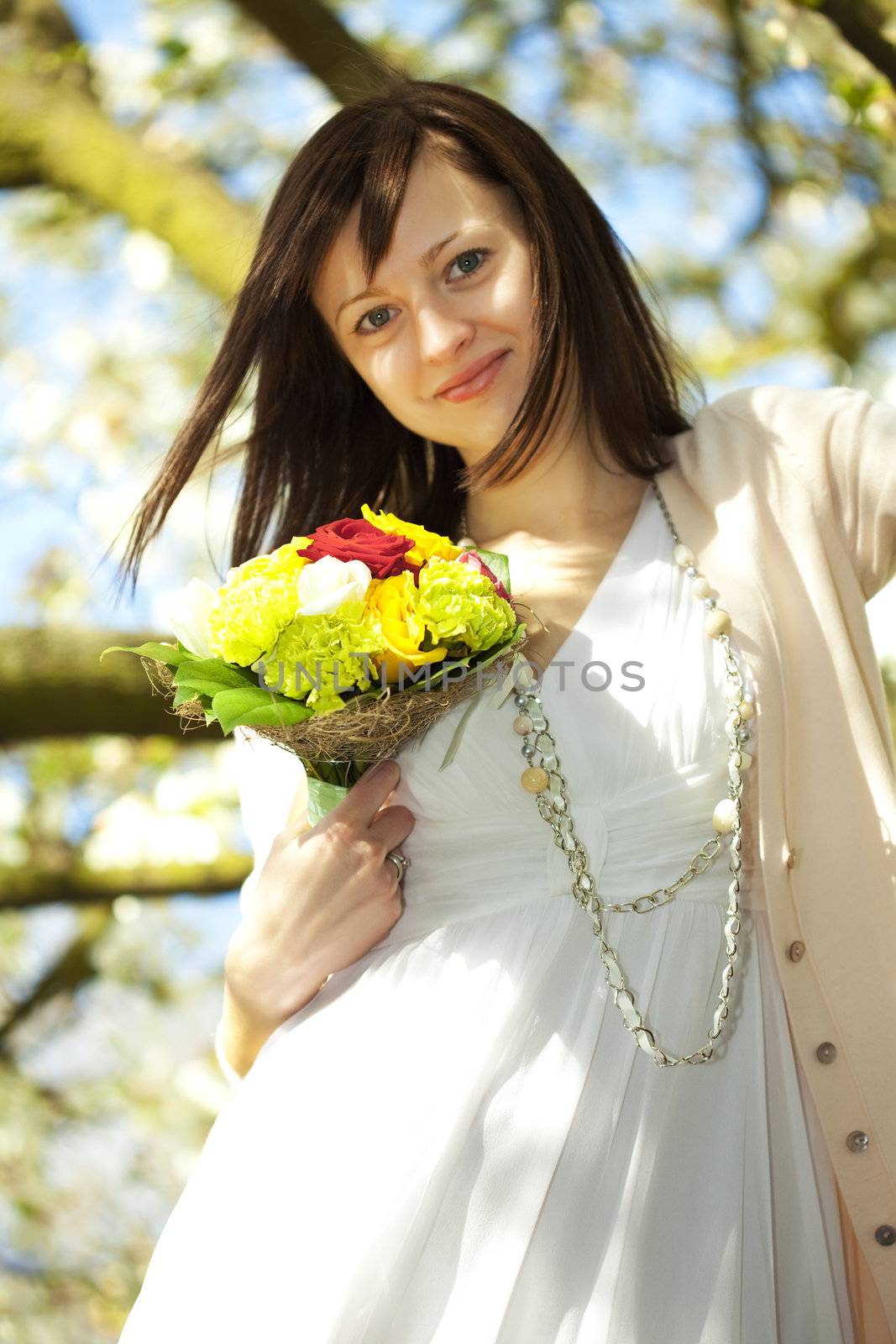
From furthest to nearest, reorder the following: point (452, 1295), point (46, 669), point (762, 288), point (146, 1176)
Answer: point (146, 1176), point (762, 288), point (46, 669), point (452, 1295)

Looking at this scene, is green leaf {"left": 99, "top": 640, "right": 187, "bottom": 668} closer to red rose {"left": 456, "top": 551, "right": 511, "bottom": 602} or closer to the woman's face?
red rose {"left": 456, "top": 551, "right": 511, "bottom": 602}

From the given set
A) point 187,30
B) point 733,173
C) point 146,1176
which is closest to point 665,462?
point 733,173

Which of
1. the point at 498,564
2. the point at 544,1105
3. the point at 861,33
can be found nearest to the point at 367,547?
the point at 498,564

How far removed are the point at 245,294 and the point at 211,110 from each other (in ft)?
6.36

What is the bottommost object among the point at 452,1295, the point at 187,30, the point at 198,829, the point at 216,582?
the point at 198,829

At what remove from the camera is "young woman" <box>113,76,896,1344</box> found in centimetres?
155

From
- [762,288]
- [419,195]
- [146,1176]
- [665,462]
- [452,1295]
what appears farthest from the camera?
[146,1176]

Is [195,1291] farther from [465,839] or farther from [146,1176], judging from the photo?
[146,1176]

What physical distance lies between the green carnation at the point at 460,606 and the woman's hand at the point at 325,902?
1.03 feet

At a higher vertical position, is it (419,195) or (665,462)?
(419,195)

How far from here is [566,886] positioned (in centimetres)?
173

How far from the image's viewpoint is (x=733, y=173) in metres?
3.82

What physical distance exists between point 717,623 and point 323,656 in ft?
1.85

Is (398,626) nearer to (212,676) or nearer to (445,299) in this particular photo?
(212,676)
